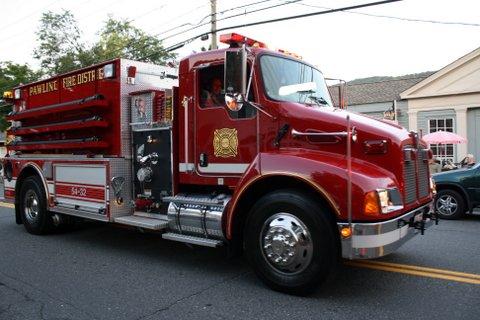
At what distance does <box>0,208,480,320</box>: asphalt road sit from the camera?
4.34 m

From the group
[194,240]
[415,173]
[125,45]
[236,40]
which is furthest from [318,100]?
[125,45]

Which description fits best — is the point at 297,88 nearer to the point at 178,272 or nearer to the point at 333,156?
the point at 333,156

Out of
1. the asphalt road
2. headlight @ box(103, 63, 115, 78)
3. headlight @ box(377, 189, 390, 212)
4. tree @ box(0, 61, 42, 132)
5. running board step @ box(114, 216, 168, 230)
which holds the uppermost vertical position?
tree @ box(0, 61, 42, 132)

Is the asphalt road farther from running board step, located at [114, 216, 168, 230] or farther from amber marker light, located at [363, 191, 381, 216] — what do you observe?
amber marker light, located at [363, 191, 381, 216]

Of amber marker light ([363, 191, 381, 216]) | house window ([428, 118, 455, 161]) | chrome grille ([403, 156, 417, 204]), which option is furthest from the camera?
house window ([428, 118, 455, 161])

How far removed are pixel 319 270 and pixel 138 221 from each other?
→ 2.74 m

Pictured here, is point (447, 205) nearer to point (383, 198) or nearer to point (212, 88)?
point (383, 198)

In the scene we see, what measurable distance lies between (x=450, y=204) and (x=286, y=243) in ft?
22.1

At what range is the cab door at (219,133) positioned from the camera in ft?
17.6

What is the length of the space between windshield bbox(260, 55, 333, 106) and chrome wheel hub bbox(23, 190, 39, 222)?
201 inches

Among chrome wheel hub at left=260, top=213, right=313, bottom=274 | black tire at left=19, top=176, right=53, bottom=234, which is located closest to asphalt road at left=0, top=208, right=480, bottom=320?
chrome wheel hub at left=260, top=213, right=313, bottom=274

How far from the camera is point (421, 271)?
18.1 ft

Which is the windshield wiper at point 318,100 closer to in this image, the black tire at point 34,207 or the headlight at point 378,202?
the headlight at point 378,202

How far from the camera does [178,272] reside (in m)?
5.68
